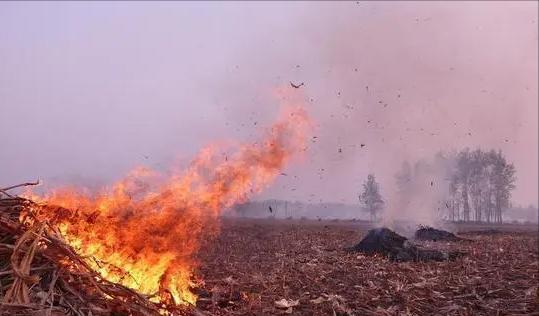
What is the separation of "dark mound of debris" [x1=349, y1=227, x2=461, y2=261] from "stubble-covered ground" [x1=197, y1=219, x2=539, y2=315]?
758 mm

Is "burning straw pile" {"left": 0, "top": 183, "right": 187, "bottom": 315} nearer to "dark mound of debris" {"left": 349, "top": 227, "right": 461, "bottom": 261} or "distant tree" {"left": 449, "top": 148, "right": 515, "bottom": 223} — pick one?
"dark mound of debris" {"left": 349, "top": 227, "right": 461, "bottom": 261}

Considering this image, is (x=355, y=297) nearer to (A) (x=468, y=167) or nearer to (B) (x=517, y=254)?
(B) (x=517, y=254)

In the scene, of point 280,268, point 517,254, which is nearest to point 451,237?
point 517,254

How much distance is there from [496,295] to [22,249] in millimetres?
10467

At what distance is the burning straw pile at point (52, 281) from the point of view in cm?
731

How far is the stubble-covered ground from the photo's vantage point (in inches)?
415

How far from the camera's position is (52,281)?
762 centimetres

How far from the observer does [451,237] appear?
30406 millimetres

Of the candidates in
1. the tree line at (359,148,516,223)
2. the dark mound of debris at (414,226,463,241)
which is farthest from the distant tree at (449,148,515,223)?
the dark mound of debris at (414,226,463,241)

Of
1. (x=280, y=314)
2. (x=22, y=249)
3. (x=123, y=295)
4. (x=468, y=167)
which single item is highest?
(x=468, y=167)

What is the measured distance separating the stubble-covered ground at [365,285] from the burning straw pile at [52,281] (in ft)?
7.19

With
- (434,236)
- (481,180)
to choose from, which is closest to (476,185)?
(481,180)

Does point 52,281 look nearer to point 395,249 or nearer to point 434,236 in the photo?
point 395,249

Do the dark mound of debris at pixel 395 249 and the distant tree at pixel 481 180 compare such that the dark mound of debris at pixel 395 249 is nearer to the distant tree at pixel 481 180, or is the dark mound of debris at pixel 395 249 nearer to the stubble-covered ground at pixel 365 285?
the stubble-covered ground at pixel 365 285
